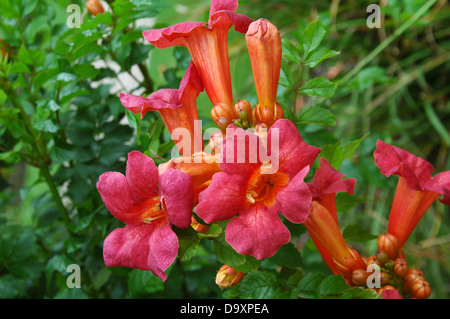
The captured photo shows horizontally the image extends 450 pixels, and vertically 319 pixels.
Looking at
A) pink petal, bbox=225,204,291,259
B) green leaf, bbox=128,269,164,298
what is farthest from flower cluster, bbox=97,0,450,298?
green leaf, bbox=128,269,164,298

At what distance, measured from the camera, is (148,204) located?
0.47m

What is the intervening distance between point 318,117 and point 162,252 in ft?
0.91

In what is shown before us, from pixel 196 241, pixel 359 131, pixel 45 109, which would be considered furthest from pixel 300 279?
pixel 359 131

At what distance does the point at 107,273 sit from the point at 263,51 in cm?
51

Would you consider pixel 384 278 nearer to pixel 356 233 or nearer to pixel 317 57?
pixel 356 233

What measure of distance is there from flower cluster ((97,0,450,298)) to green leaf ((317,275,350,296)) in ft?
0.16

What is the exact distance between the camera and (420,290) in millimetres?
550

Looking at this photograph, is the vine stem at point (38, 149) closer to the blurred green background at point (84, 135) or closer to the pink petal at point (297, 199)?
the blurred green background at point (84, 135)

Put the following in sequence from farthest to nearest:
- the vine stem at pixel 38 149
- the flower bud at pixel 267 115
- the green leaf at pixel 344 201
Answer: the vine stem at pixel 38 149 < the green leaf at pixel 344 201 < the flower bud at pixel 267 115

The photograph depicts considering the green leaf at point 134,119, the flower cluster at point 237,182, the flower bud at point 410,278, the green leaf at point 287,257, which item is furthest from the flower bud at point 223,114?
the flower bud at point 410,278

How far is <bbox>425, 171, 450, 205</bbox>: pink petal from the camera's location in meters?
0.51

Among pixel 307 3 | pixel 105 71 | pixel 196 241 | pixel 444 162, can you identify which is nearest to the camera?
pixel 196 241

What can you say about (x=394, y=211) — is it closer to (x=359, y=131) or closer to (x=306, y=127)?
(x=306, y=127)

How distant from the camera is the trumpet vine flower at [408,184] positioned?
528mm
